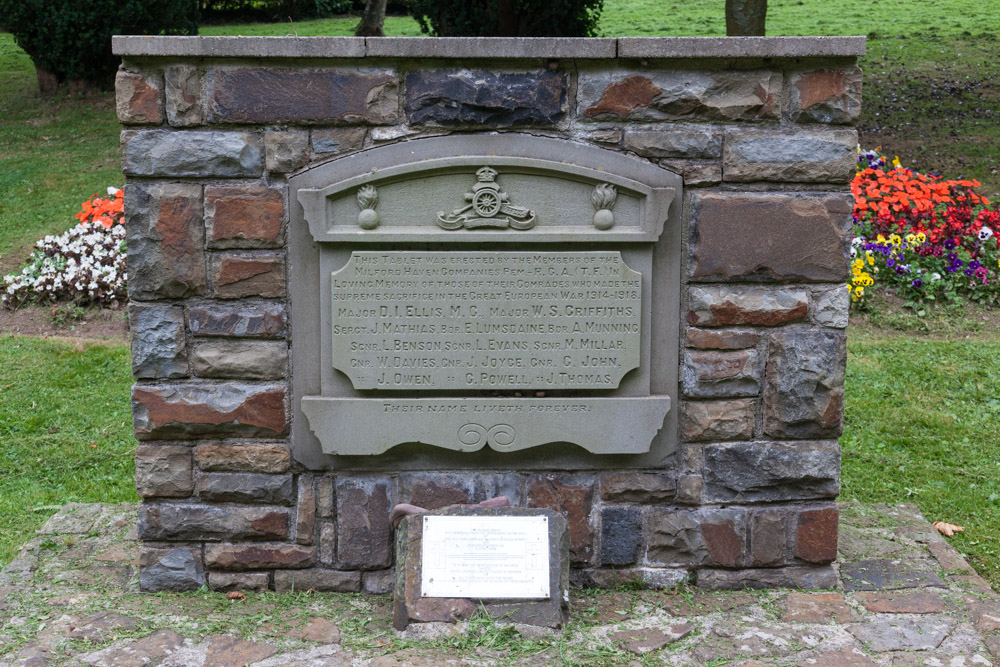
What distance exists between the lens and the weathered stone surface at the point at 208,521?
3.26m

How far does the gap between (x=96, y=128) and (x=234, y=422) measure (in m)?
9.90

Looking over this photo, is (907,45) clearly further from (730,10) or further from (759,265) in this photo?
(759,265)

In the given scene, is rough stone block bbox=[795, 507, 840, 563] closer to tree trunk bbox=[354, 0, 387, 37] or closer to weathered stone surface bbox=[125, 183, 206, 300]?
weathered stone surface bbox=[125, 183, 206, 300]

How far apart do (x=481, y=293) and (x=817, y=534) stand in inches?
56.6

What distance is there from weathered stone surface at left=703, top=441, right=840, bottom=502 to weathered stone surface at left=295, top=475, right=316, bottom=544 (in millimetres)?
1336

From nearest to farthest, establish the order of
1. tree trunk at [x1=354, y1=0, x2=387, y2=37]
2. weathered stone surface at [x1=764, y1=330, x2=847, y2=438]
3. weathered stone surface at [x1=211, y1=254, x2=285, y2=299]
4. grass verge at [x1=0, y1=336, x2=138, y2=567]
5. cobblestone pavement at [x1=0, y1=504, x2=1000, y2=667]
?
cobblestone pavement at [x1=0, y1=504, x2=1000, y2=667]
weathered stone surface at [x1=211, y1=254, x2=285, y2=299]
weathered stone surface at [x1=764, y1=330, x2=847, y2=438]
grass verge at [x1=0, y1=336, x2=138, y2=567]
tree trunk at [x1=354, y1=0, x2=387, y2=37]

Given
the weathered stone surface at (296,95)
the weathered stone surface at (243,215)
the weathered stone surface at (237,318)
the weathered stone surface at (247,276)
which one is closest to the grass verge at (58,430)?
the weathered stone surface at (237,318)

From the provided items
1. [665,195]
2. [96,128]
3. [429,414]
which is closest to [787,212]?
[665,195]

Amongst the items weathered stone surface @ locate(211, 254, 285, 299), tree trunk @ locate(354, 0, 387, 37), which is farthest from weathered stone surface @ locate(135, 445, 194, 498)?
tree trunk @ locate(354, 0, 387, 37)

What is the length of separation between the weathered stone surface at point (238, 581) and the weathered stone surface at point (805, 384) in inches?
70.8

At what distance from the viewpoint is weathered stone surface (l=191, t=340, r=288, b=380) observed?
10.4 feet

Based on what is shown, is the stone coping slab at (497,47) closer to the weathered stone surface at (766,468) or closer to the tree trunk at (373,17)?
the weathered stone surface at (766,468)

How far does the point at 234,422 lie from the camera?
319 cm

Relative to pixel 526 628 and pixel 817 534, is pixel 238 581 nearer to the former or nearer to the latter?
pixel 526 628
